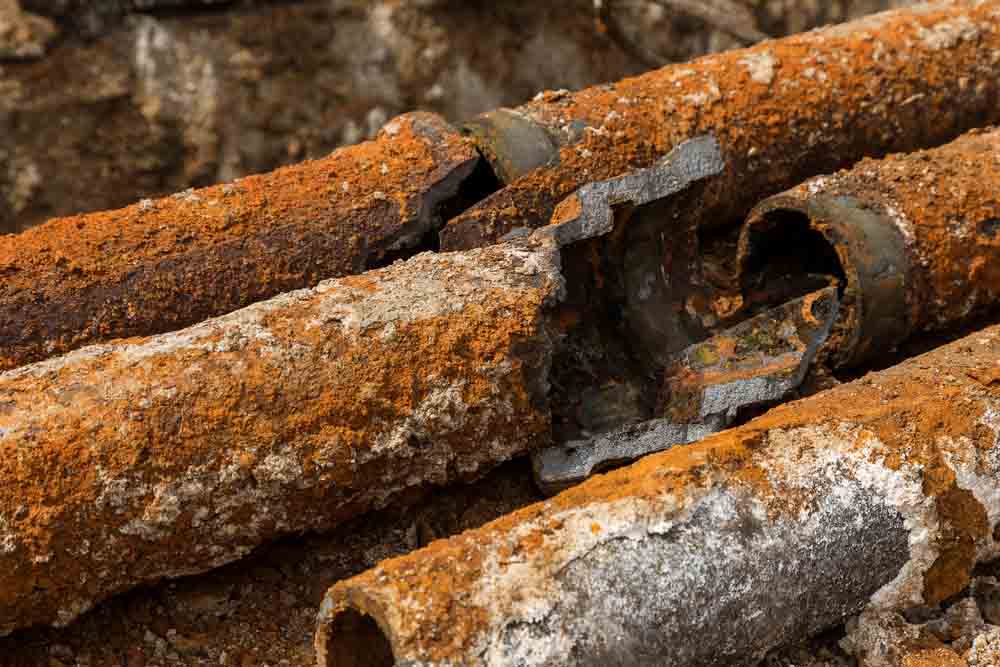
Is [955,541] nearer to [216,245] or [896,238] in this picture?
[896,238]

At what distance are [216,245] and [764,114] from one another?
1.49 meters

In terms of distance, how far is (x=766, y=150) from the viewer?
116 inches

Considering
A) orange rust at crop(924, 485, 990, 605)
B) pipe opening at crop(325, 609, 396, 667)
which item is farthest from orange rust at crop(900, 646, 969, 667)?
pipe opening at crop(325, 609, 396, 667)

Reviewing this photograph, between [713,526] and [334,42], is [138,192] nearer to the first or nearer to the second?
[334,42]

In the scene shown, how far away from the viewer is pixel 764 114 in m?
2.95

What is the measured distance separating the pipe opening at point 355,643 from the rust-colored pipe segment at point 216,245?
956 millimetres

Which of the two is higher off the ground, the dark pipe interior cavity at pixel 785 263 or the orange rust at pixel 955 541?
the dark pipe interior cavity at pixel 785 263

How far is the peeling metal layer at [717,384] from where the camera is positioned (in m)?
2.26

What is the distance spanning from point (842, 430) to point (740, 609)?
16.1 inches

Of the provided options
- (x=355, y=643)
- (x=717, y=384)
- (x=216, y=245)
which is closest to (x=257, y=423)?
(x=355, y=643)

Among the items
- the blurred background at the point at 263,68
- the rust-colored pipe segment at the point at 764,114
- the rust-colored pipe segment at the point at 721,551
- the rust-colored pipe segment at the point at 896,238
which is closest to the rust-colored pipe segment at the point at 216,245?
the rust-colored pipe segment at the point at 764,114

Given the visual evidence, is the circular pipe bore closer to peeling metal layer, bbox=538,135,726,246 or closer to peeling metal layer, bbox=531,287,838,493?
peeling metal layer, bbox=531,287,838,493

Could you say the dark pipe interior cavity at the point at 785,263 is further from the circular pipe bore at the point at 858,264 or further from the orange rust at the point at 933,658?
the orange rust at the point at 933,658

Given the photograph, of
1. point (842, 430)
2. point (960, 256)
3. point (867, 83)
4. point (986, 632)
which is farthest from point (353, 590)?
point (867, 83)
